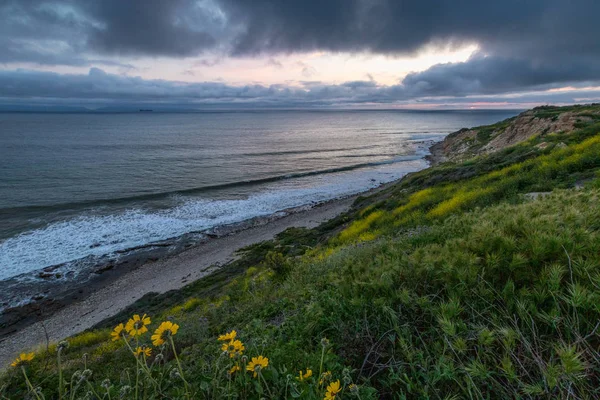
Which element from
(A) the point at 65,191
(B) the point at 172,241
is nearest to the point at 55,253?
(B) the point at 172,241

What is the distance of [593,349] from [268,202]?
3150 cm

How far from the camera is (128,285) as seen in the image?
18031mm

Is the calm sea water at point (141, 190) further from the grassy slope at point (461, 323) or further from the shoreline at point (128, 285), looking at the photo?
the grassy slope at point (461, 323)

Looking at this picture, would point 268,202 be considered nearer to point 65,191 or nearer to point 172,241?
point 172,241

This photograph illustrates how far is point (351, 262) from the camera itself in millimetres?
4535

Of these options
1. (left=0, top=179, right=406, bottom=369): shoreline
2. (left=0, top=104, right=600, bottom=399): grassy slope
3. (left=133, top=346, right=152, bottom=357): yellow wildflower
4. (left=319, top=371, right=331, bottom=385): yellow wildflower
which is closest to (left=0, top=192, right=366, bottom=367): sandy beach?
(left=0, top=179, right=406, bottom=369): shoreline

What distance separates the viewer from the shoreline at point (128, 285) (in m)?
14.2

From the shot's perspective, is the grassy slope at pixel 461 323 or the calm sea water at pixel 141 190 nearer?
the grassy slope at pixel 461 323

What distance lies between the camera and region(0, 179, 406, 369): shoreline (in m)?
14.2

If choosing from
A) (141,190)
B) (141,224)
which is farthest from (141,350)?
(141,190)

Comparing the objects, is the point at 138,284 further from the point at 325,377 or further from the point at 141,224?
the point at 325,377

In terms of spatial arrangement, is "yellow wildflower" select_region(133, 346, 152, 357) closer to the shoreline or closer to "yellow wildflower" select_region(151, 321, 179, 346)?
"yellow wildflower" select_region(151, 321, 179, 346)

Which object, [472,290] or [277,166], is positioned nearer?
[472,290]

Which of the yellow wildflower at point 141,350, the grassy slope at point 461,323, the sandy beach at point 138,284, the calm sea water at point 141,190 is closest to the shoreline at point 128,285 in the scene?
the sandy beach at point 138,284
